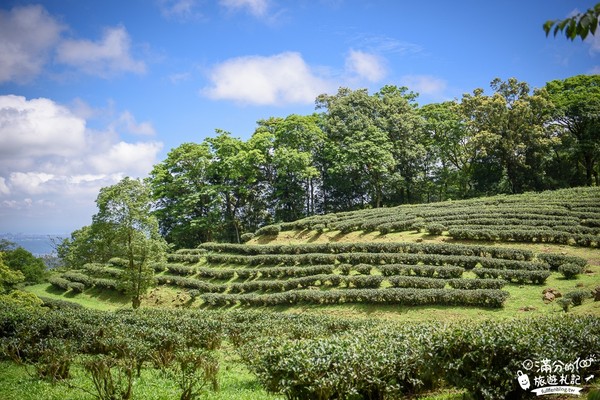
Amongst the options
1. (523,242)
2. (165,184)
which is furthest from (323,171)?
Answer: (523,242)

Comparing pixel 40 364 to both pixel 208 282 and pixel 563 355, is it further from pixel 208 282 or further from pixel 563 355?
pixel 208 282

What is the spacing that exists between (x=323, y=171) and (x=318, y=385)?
47970mm

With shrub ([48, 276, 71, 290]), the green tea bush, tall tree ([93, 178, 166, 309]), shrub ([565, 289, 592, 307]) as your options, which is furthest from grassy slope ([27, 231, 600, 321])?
tall tree ([93, 178, 166, 309])

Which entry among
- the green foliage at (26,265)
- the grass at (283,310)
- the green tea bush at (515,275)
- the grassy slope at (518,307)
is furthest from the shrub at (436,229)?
the green foliage at (26,265)

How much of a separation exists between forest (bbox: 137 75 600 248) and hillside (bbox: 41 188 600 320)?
997cm

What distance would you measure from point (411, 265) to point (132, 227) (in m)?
20.6

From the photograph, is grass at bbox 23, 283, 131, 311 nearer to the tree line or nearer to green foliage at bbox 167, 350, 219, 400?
the tree line

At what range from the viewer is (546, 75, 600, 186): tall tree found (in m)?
44.5

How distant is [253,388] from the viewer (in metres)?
10.4

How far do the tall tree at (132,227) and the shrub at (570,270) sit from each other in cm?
2686

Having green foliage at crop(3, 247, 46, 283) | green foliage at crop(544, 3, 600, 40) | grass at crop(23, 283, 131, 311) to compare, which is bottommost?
grass at crop(23, 283, 131, 311)

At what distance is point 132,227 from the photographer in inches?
1086

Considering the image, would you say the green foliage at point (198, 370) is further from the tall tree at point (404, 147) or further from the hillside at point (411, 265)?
the tall tree at point (404, 147)

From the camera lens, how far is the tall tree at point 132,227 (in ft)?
88.8
